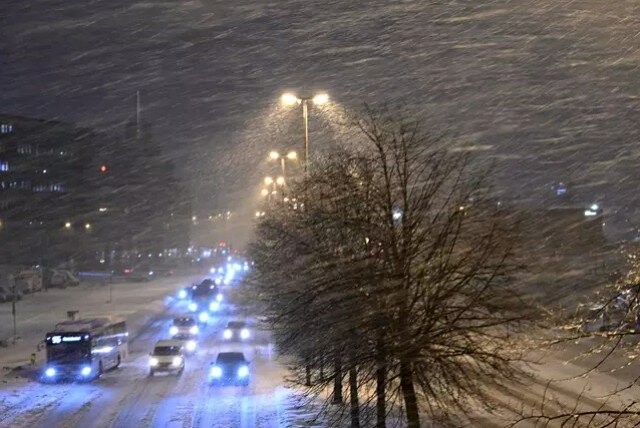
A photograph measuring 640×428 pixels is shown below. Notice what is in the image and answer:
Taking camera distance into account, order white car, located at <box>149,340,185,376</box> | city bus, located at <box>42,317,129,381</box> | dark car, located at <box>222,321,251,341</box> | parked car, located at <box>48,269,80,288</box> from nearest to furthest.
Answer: white car, located at <box>149,340,185,376</box>
city bus, located at <box>42,317,129,381</box>
dark car, located at <box>222,321,251,341</box>
parked car, located at <box>48,269,80,288</box>

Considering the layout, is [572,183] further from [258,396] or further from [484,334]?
[484,334]

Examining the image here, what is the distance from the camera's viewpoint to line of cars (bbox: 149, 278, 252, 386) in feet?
92.6

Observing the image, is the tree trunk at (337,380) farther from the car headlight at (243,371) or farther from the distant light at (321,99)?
the car headlight at (243,371)

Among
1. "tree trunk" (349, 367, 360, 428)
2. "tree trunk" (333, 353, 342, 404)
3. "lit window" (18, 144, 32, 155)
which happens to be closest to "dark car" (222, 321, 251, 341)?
"tree trunk" (333, 353, 342, 404)

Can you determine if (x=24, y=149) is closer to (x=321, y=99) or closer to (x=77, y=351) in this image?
(x=77, y=351)

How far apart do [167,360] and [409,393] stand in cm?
2215

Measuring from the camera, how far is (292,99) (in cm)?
2316

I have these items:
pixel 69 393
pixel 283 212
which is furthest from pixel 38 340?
pixel 283 212

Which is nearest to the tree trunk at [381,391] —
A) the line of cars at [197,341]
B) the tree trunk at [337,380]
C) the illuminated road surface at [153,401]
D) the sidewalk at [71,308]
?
the tree trunk at [337,380]

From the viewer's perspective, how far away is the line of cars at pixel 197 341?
1111 inches

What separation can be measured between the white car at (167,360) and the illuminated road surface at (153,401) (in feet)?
1.09

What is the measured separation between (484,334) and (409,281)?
115cm

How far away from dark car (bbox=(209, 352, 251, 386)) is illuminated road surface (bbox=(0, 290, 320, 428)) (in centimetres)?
42

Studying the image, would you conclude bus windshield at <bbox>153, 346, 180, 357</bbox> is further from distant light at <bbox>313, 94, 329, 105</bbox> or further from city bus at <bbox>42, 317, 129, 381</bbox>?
distant light at <bbox>313, 94, 329, 105</bbox>
